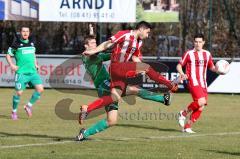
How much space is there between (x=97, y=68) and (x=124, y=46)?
1.23 m

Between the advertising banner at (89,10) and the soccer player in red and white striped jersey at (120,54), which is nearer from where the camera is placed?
the soccer player in red and white striped jersey at (120,54)

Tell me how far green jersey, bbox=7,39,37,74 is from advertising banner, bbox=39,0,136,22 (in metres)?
11.1

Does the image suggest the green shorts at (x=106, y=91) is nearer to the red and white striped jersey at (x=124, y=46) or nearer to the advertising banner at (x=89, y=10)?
the red and white striped jersey at (x=124, y=46)

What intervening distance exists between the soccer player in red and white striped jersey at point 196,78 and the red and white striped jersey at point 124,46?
7.65ft

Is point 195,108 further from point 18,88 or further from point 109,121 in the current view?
point 18,88

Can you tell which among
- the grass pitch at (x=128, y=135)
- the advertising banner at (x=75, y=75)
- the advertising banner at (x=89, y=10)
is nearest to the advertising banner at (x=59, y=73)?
the advertising banner at (x=75, y=75)

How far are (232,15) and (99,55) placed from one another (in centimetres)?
2218

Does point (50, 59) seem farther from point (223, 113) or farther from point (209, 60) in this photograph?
point (209, 60)

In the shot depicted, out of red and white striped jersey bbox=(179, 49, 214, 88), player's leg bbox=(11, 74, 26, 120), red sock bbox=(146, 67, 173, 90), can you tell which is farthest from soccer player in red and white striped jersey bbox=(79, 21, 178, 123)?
player's leg bbox=(11, 74, 26, 120)

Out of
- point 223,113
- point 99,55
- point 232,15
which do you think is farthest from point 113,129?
point 232,15

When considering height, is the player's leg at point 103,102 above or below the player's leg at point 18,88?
above

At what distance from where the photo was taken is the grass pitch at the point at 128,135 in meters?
11.0

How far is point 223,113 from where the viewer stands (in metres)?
18.5

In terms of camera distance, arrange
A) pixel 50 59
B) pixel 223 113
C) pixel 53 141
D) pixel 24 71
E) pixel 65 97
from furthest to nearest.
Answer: pixel 50 59 < pixel 65 97 < pixel 223 113 < pixel 24 71 < pixel 53 141
